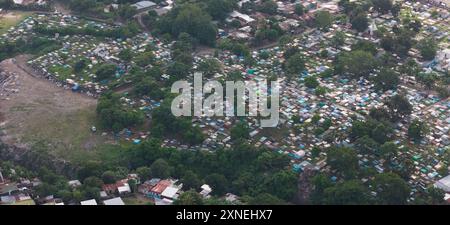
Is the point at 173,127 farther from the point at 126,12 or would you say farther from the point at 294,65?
the point at 126,12

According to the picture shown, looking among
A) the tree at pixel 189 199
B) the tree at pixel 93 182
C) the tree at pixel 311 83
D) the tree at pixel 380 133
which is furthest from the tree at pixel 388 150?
the tree at pixel 93 182

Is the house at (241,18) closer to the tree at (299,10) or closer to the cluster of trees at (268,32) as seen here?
the cluster of trees at (268,32)

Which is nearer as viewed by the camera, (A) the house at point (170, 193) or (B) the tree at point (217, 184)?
(A) the house at point (170, 193)

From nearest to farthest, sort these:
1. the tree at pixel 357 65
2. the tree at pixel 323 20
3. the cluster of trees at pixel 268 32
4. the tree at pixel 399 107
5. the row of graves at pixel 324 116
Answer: the row of graves at pixel 324 116
the tree at pixel 399 107
the tree at pixel 357 65
the cluster of trees at pixel 268 32
the tree at pixel 323 20

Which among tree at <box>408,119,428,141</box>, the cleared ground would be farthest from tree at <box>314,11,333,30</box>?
the cleared ground

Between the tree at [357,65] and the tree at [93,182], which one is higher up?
the tree at [357,65]

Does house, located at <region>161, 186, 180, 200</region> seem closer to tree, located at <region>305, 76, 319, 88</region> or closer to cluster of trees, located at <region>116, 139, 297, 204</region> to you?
cluster of trees, located at <region>116, 139, 297, 204</region>
